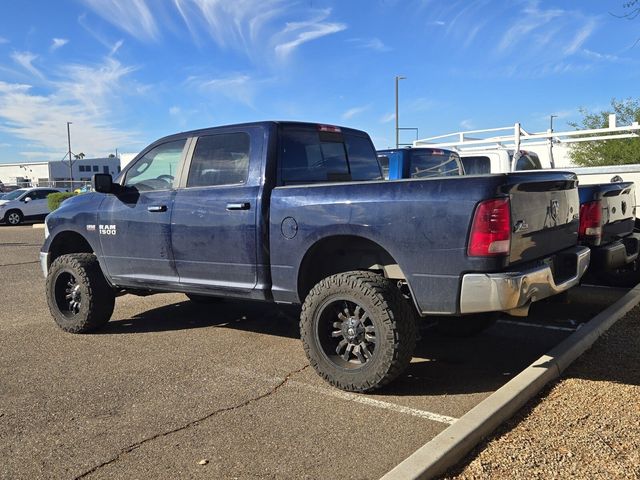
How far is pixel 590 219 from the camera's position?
5.73m

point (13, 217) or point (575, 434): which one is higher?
point (13, 217)

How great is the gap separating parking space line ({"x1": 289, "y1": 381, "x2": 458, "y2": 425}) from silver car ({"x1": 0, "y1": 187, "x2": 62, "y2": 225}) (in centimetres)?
2357

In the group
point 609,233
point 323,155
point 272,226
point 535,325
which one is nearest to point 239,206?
point 272,226

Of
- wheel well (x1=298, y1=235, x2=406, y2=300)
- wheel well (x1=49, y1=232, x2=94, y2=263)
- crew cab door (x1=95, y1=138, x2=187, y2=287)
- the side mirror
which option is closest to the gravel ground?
wheel well (x1=298, y1=235, x2=406, y2=300)

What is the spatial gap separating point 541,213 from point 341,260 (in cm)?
155

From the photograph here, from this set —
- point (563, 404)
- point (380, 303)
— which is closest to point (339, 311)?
point (380, 303)

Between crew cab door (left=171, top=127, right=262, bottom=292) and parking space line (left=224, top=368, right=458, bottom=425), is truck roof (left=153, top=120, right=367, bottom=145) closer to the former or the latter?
crew cab door (left=171, top=127, right=262, bottom=292)

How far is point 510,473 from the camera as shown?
9.57 feet

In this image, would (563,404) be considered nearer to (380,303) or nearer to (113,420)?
(380,303)

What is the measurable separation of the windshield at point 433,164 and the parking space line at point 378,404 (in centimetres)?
533

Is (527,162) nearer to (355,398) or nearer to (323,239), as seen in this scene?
(323,239)

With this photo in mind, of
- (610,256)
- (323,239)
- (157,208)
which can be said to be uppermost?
(157,208)

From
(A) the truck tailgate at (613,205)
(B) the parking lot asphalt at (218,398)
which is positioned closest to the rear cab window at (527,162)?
(A) the truck tailgate at (613,205)

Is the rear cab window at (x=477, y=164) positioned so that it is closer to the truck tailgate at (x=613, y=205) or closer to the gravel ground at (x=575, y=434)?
the truck tailgate at (x=613, y=205)
